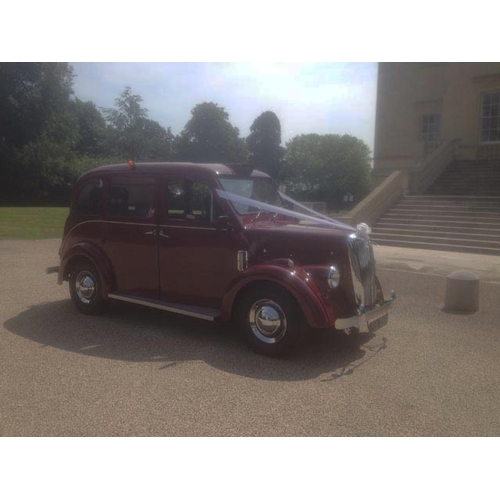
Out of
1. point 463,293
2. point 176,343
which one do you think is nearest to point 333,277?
point 176,343

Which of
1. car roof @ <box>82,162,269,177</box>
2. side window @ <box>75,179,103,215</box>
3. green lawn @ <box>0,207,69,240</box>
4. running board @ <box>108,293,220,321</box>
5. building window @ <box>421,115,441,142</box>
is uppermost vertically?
building window @ <box>421,115,441,142</box>

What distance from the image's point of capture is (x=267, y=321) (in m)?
4.95

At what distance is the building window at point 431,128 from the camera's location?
22.5 m

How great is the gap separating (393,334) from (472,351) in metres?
0.95

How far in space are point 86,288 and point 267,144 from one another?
52111 mm

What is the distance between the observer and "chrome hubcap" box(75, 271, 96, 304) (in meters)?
6.46

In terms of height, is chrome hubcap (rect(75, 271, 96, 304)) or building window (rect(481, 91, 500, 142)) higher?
building window (rect(481, 91, 500, 142))

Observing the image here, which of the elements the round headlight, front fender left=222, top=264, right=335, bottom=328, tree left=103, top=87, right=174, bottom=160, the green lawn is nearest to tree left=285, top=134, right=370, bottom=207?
tree left=103, top=87, right=174, bottom=160

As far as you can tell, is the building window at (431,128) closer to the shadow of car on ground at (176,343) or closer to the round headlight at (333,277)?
the shadow of car on ground at (176,343)

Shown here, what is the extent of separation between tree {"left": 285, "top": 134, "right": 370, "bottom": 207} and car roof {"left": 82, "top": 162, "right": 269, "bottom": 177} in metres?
40.8

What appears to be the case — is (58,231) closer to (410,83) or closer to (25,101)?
(25,101)

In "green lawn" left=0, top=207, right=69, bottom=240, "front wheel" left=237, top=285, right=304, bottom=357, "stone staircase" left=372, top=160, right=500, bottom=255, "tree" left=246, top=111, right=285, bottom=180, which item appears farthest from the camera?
"tree" left=246, top=111, right=285, bottom=180

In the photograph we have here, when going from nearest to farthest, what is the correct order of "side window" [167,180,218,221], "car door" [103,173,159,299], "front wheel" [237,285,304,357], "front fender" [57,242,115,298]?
1. "front wheel" [237,285,304,357]
2. "side window" [167,180,218,221]
3. "car door" [103,173,159,299]
4. "front fender" [57,242,115,298]

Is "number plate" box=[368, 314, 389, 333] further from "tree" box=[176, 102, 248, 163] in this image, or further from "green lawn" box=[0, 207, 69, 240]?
"tree" box=[176, 102, 248, 163]
